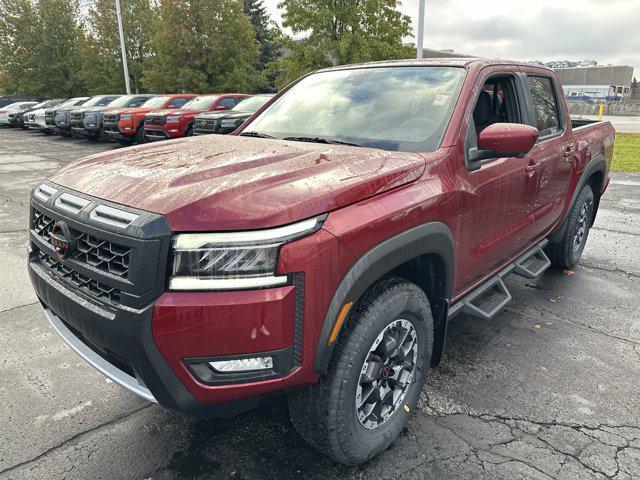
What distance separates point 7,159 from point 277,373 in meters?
15.1

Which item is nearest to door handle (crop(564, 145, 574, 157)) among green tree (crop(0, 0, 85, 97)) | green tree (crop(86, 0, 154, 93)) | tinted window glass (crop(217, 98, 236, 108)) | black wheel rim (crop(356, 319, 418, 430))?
black wheel rim (crop(356, 319, 418, 430))

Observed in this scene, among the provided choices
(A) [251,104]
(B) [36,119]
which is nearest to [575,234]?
(A) [251,104]

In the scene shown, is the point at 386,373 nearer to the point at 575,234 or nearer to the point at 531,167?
the point at 531,167

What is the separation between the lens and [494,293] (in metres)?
3.42

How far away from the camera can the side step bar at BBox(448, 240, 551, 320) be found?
3.03 metres

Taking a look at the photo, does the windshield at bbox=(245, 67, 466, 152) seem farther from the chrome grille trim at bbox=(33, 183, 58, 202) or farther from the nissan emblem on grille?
the nissan emblem on grille

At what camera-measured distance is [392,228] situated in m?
2.13

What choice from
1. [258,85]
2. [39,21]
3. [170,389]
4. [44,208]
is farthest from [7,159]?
[39,21]

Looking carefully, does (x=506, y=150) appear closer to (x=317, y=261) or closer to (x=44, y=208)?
(x=317, y=261)

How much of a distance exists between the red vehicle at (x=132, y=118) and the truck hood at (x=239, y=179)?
13.2 meters

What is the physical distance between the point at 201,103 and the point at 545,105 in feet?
41.5

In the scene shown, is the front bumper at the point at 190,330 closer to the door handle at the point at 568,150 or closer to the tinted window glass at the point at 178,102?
the door handle at the point at 568,150

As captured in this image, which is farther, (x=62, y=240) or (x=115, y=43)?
(x=115, y=43)

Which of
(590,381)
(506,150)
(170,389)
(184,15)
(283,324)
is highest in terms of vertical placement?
(184,15)
